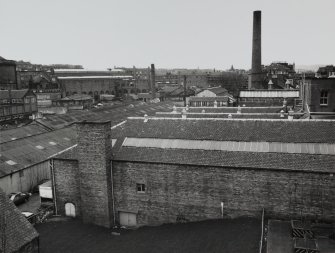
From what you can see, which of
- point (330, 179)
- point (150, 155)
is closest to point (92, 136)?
point (150, 155)

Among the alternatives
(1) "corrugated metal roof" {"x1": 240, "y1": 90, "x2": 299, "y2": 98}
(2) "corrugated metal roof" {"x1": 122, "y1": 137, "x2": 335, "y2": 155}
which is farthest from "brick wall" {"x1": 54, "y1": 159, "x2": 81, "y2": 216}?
(1) "corrugated metal roof" {"x1": 240, "y1": 90, "x2": 299, "y2": 98}

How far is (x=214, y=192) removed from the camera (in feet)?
78.8

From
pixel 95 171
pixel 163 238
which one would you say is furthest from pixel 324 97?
pixel 95 171

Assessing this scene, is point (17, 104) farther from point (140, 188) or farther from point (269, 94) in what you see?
point (140, 188)

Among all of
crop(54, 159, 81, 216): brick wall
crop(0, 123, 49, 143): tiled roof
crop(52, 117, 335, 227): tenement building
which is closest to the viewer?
crop(52, 117, 335, 227): tenement building

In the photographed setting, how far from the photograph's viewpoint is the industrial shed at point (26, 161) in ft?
106

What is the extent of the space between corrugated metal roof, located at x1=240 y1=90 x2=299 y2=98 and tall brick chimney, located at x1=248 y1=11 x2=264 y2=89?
893cm

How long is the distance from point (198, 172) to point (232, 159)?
255cm

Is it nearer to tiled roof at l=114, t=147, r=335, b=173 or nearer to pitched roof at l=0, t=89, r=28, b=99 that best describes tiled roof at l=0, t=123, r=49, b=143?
pitched roof at l=0, t=89, r=28, b=99

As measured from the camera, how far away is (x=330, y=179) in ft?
70.6

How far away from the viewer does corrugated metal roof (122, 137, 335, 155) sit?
77.0 ft

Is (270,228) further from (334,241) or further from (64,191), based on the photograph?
(64,191)

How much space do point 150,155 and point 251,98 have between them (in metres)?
34.7

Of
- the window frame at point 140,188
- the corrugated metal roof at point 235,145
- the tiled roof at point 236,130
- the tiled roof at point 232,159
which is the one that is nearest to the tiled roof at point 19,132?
the tiled roof at point 236,130
